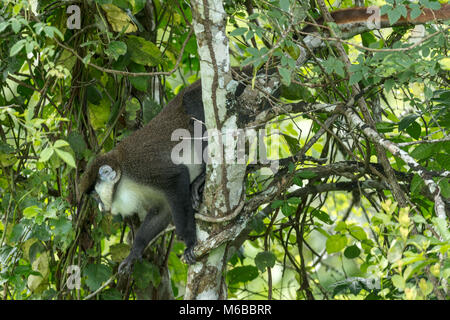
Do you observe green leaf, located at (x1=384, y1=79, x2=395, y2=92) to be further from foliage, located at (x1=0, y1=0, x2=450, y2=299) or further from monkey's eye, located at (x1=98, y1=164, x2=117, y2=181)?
monkey's eye, located at (x1=98, y1=164, x2=117, y2=181)

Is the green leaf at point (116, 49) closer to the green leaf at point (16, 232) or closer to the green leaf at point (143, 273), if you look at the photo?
the green leaf at point (16, 232)

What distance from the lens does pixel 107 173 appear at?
11.9 ft

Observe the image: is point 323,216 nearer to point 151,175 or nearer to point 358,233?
point 358,233

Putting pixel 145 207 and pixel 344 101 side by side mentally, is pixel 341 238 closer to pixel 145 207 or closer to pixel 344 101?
pixel 344 101

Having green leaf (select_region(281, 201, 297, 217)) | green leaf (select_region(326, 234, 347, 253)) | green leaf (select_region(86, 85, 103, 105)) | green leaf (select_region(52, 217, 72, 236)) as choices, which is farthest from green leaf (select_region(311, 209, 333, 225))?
green leaf (select_region(86, 85, 103, 105))

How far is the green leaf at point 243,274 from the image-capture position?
12.9ft

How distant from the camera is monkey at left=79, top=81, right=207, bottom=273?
3580 millimetres

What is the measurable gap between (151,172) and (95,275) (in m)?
0.77

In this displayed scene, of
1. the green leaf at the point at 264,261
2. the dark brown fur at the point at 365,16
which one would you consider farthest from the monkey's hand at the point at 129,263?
the dark brown fur at the point at 365,16

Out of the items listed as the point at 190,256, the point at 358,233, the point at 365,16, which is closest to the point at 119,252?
the point at 190,256

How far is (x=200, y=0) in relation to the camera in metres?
2.54

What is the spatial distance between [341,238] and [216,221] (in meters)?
1.20
